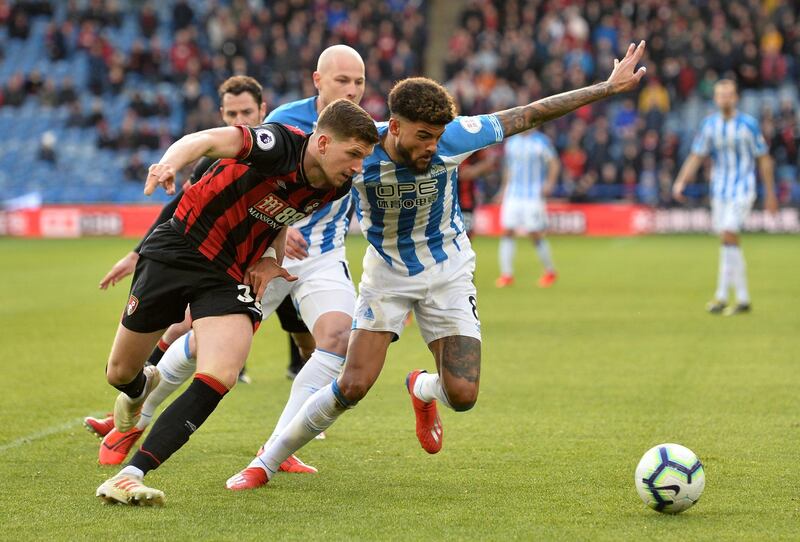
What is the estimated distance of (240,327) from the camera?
5.41 m

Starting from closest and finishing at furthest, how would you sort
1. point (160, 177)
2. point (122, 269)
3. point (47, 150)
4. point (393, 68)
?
point (160, 177) → point (122, 269) → point (393, 68) → point (47, 150)

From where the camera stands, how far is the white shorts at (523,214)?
1752cm

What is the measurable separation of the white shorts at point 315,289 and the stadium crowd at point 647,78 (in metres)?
20.7

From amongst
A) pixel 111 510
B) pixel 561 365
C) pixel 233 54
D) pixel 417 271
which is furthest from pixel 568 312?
pixel 233 54

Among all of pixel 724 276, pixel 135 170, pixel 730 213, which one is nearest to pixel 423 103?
pixel 724 276

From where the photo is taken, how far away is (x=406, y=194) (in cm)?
570

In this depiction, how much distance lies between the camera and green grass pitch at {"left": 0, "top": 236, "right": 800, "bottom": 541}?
5.02 m

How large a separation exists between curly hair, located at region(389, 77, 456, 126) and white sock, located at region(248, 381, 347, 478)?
4.56 ft

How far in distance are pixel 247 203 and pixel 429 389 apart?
147cm

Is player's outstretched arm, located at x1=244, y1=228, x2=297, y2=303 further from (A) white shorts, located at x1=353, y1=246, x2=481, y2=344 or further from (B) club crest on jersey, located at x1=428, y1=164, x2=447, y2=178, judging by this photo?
(B) club crest on jersey, located at x1=428, y1=164, x2=447, y2=178

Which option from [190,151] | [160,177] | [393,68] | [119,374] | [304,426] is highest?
[393,68]

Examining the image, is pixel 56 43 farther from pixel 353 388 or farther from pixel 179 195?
pixel 353 388

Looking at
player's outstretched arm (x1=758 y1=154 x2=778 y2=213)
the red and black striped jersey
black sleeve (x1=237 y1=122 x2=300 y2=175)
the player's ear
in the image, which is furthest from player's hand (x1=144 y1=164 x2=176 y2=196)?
player's outstretched arm (x1=758 y1=154 x2=778 y2=213)

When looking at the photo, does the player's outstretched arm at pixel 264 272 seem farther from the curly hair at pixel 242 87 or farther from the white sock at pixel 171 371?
the curly hair at pixel 242 87
